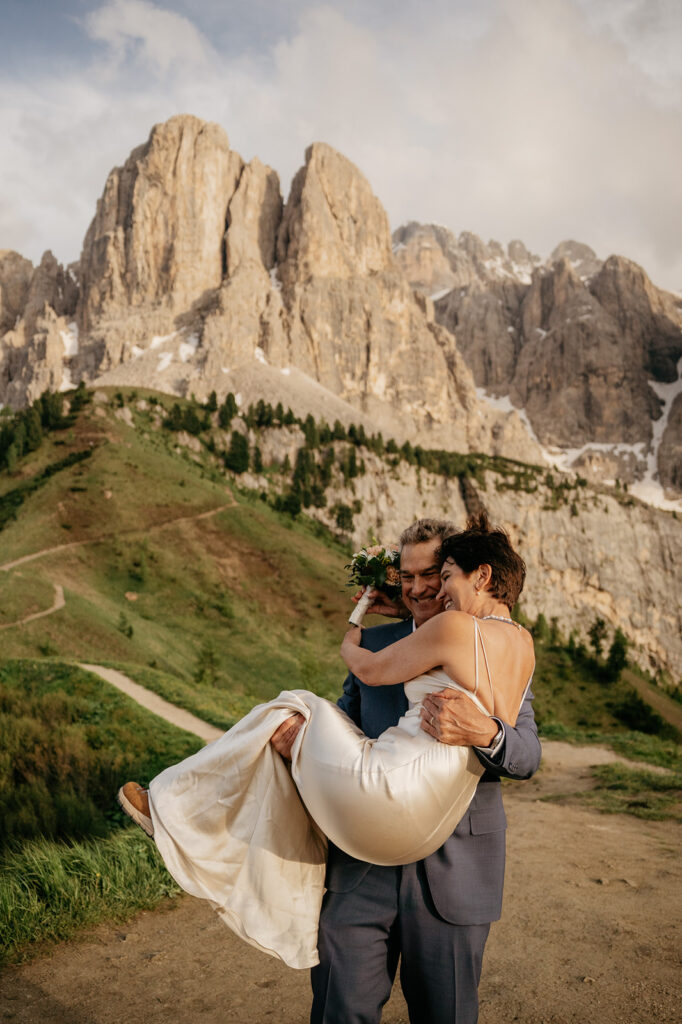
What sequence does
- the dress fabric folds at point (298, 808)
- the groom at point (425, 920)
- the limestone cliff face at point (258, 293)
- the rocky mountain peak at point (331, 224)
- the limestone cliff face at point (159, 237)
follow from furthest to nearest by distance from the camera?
1. the rocky mountain peak at point (331, 224)
2. the limestone cliff face at point (159, 237)
3. the limestone cliff face at point (258, 293)
4. the groom at point (425, 920)
5. the dress fabric folds at point (298, 808)

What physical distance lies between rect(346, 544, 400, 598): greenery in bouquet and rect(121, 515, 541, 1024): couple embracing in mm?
306

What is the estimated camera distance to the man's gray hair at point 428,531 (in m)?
3.83

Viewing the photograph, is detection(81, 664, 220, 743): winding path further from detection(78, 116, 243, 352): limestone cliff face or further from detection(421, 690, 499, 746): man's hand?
detection(78, 116, 243, 352): limestone cliff face

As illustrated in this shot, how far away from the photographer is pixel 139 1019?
4.82 meters

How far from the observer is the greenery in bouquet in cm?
407

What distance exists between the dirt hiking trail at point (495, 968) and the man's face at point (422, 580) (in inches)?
132

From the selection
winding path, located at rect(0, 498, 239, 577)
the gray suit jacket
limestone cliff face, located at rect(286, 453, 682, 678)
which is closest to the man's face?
the gray suit jacket

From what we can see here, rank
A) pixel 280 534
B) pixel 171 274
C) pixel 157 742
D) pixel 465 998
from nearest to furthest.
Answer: pixel 465 998, pixel 157 742, pixel 280 534, pixel 171 274

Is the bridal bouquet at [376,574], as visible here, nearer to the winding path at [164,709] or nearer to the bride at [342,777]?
the bride at [342,777]

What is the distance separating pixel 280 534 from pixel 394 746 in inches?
2242

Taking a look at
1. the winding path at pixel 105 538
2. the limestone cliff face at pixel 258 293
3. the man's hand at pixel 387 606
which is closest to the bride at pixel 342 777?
the man's hand at pixel 387 606

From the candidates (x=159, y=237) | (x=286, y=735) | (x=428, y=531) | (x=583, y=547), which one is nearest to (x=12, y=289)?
(x=159, y=237)

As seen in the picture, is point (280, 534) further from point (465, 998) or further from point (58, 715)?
point (465, 998)

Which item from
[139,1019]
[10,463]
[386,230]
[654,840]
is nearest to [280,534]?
[10,463]
